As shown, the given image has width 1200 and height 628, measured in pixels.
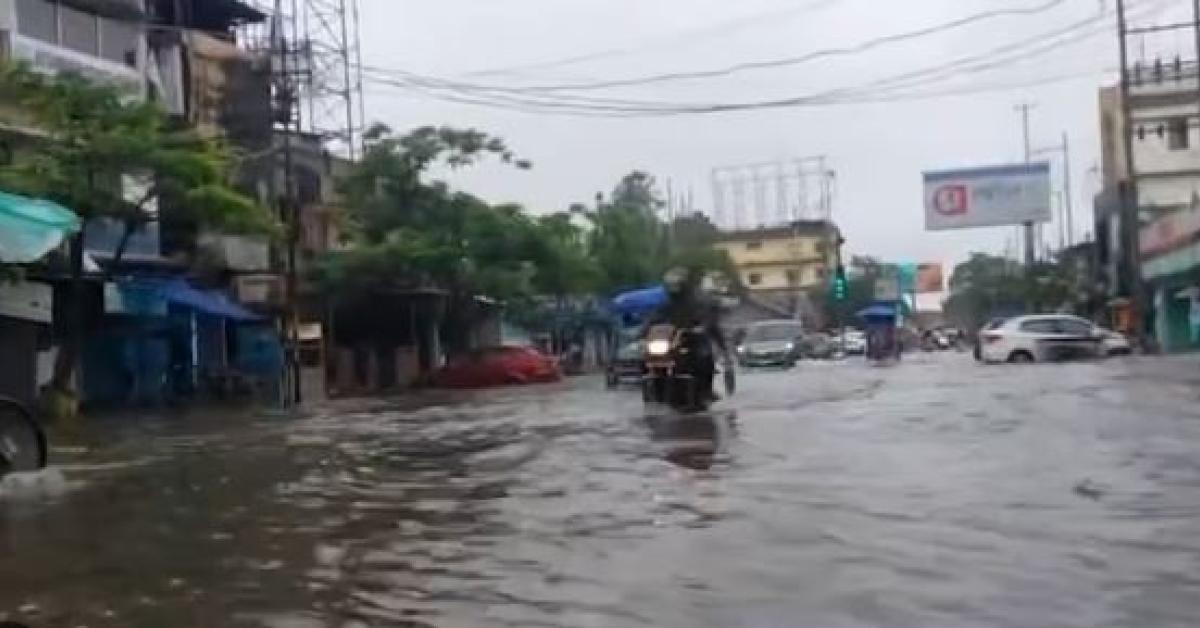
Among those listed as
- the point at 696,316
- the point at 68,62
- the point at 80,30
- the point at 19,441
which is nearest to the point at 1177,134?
the point at 80,30

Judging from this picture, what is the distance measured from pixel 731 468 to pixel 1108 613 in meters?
6.92

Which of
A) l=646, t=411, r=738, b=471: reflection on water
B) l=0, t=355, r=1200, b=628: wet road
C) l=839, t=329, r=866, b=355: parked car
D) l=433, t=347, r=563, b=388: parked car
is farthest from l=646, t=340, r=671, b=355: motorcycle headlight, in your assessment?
l=839, t=329, r=866, b=355: parked car

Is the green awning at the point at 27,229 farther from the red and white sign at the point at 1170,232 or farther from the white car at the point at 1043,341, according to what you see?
the red and white sign at the point at 1170,232

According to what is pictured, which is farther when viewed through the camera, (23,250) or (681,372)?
(681,372)

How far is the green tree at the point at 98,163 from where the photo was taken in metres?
28.1

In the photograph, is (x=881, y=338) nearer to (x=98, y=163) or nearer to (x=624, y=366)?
(x=624, y=366)

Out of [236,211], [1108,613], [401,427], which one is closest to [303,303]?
[236,211]

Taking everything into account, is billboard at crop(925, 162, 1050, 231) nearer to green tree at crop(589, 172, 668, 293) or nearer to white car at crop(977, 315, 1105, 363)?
green tree at crop(589, 172, 668, 293)

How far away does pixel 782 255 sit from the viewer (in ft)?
375

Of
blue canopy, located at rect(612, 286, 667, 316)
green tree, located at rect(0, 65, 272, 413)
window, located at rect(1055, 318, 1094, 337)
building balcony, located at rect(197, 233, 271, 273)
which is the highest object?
green tree, located at rect(0, 65, 272, 413)

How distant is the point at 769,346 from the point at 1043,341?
10921 millimetres

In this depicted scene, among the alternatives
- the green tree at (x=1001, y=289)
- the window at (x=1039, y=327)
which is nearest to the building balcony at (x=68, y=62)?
the window at (x=1039, y=327)

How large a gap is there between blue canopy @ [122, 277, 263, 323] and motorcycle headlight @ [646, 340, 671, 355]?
47.5 feet

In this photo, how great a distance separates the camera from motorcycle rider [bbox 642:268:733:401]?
72.3 feet
